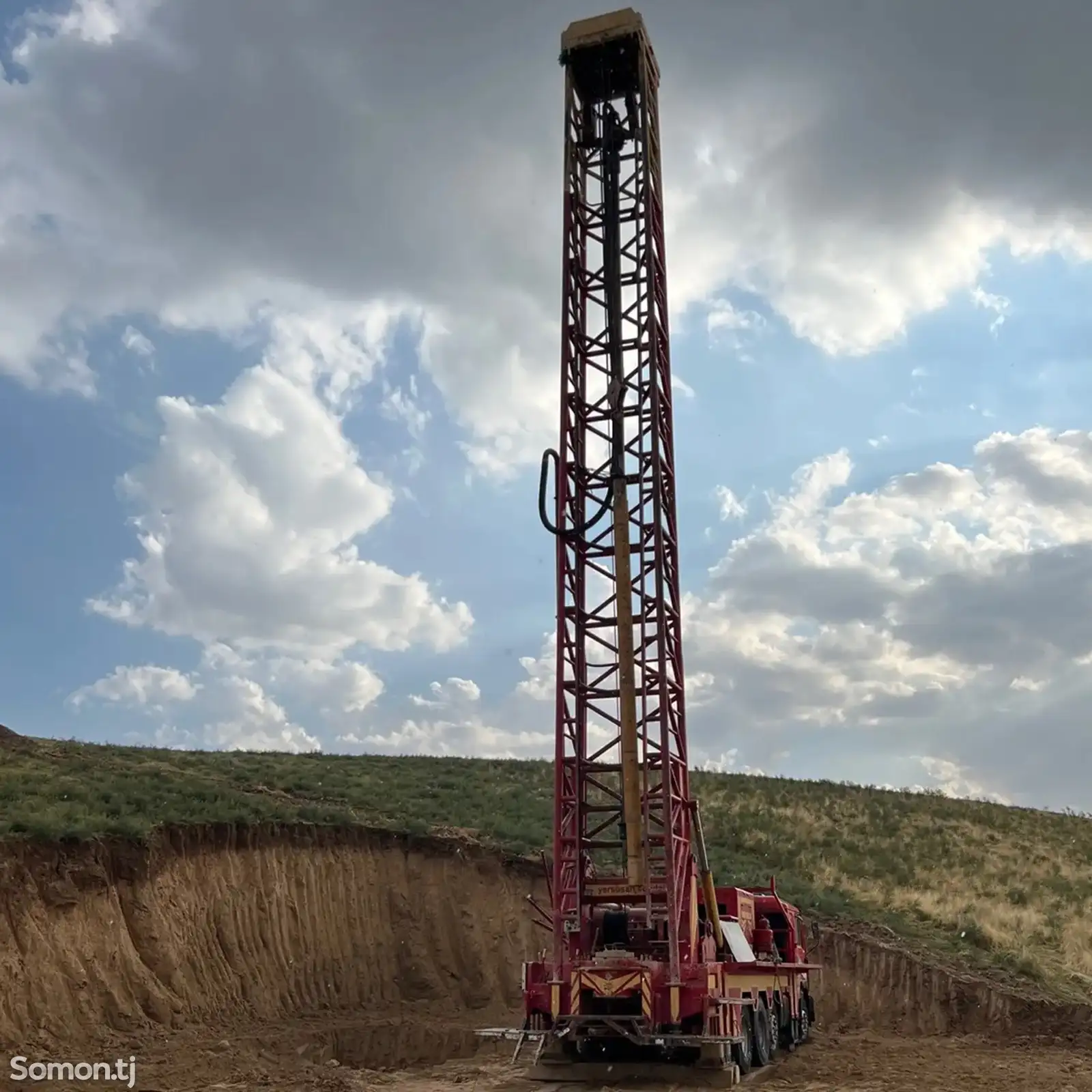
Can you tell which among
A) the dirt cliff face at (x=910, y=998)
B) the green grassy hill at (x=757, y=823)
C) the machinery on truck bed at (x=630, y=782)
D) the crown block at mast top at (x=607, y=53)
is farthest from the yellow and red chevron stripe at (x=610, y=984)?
the crown block at mast top at (x=607, y=53)

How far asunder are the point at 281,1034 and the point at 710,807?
950 inches

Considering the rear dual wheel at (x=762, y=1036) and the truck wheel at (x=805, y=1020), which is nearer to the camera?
the rear dual wheel at (x=762, y=1036)

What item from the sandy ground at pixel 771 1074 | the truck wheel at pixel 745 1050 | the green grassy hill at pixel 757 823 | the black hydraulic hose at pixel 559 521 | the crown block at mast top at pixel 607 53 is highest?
the crown block at mast top at pixel 607 53

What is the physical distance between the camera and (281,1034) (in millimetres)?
20266

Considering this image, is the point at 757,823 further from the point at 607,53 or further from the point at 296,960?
the point at 607,53

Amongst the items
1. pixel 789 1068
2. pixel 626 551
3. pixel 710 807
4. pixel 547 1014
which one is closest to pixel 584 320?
pixel 626 551

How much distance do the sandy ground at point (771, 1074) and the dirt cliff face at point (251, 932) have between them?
1765 millimetres

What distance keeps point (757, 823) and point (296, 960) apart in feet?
68.8

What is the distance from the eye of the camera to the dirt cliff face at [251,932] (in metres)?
18.2

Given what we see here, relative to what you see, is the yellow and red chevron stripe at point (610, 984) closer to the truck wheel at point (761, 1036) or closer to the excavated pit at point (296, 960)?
the truck wheel at point (761, 1036)

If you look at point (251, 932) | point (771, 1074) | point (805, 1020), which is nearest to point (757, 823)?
point (805, 1020)

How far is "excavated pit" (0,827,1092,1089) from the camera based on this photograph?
18.1 meters

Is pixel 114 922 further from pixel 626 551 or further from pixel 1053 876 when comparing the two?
pixel 1053 876

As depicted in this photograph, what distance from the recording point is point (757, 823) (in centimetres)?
4016
